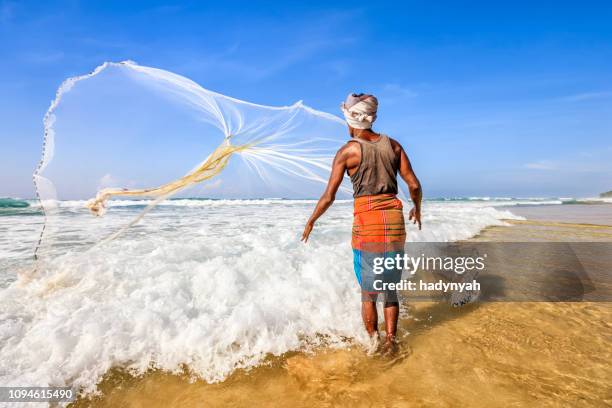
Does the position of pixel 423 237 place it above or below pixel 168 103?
below

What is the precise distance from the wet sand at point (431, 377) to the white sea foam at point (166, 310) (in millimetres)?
207

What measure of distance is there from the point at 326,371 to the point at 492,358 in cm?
140

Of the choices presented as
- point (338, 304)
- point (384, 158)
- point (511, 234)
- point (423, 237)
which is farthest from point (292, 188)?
point (511, 234)

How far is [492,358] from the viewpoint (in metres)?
2.79

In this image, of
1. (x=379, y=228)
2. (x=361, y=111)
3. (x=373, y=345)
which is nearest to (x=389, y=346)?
(x=373, y=345)

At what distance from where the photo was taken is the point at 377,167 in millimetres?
2793

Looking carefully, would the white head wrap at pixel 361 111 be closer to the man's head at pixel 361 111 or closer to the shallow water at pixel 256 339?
the man's head at pixel 361 111

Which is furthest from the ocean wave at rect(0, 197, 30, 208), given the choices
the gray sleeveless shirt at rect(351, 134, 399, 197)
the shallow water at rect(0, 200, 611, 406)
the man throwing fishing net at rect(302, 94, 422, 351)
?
the gray sleeveless shirt at rect(351, 134, 399, 197)

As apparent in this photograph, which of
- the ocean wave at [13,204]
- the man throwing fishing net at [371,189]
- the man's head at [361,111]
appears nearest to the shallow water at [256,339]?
Result: the man throwing fishing net at [371,189]

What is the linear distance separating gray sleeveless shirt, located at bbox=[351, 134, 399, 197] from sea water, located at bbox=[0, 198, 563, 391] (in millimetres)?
1430

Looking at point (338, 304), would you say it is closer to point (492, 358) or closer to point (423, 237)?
point (492, 358)

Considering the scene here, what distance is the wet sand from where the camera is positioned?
229 cm

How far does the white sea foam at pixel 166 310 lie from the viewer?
8.96ft

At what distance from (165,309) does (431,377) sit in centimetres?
254
